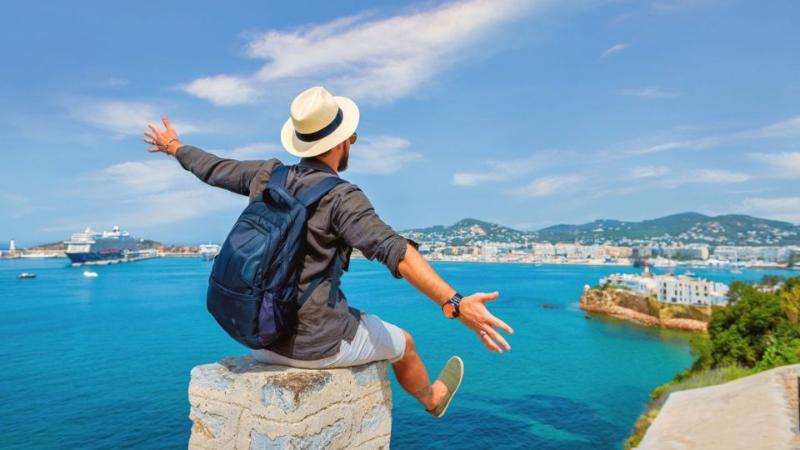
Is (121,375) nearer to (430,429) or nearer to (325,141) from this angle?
(430,429)

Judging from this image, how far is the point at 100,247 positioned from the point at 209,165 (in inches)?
4100

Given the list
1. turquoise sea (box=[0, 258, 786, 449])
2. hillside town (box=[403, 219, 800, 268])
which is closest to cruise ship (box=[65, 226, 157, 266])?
turquoise sea (box=[0, 258, 786, 449])

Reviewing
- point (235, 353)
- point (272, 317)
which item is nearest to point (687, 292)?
point (235, 353)

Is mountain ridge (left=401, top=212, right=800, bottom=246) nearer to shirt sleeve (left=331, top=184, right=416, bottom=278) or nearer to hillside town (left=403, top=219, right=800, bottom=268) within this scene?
hillside town (left=403, top=219, right=800, bottom=268)

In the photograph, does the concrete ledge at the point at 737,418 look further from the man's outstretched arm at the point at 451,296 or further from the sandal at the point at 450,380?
the man's outstretched arm at the point at 451,296

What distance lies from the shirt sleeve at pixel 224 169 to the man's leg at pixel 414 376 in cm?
94

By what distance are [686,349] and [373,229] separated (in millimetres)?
34133

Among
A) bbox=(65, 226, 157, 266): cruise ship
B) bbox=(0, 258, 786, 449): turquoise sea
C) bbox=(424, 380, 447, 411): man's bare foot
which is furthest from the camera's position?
bbox=(65, 226, 157, 266): cruise ship

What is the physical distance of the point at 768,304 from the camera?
16.3 meters

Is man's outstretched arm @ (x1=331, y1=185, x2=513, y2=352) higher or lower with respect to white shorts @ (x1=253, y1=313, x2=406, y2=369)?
higher

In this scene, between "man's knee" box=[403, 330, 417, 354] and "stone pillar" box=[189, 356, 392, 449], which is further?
"man's knee" box=[403, 330, 417, 354]

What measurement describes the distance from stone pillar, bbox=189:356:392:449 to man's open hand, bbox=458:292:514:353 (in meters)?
0.64

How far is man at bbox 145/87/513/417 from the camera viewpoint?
1644mm

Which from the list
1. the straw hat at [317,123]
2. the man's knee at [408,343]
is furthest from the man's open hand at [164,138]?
the man's knee at [408,343]
